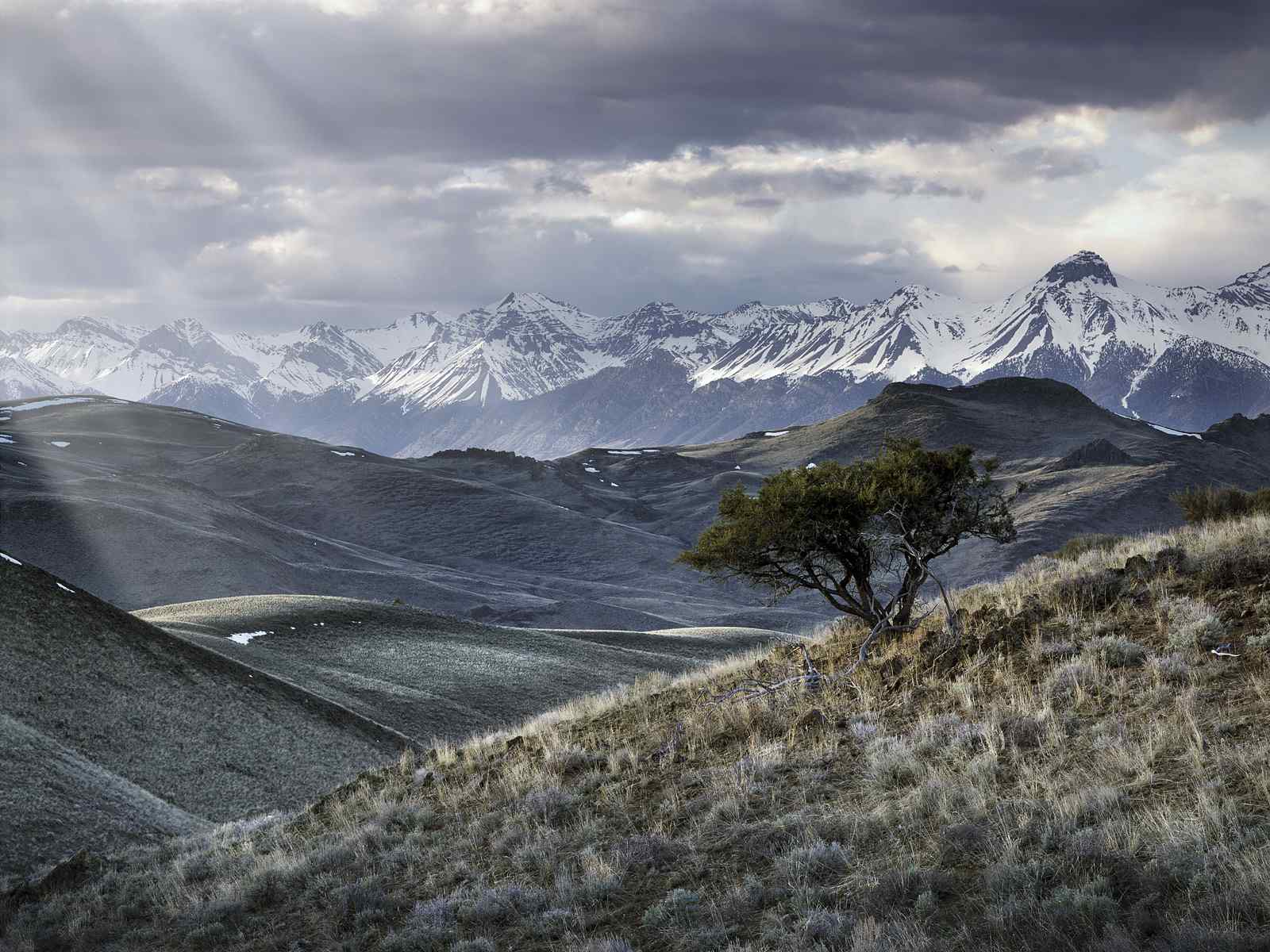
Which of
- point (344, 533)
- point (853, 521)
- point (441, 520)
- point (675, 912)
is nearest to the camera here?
point (675, 912)

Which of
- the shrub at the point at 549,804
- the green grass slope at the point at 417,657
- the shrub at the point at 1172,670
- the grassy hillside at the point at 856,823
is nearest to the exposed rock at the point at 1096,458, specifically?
the green grass slope at the point at 417,657

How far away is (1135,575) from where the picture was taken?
15.8 m

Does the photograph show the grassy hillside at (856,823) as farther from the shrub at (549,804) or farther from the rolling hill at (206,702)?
the rolling hill at (206,702)

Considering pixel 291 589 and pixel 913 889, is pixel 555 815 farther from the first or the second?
pixel 291 589

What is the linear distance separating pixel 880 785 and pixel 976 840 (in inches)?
73.1

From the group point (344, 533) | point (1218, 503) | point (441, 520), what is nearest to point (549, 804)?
point (1218, 503)

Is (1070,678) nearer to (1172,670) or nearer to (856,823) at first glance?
(1172,670)

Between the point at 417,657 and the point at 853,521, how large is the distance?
24.3 metres

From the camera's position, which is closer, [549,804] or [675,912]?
[675,912]

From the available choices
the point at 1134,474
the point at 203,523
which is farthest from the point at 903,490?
the point at 1134,474

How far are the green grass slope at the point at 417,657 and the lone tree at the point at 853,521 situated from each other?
529 inches

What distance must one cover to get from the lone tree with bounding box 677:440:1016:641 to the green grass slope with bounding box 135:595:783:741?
13.4m

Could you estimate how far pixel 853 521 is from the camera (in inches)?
815

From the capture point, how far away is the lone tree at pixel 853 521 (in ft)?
66.9
